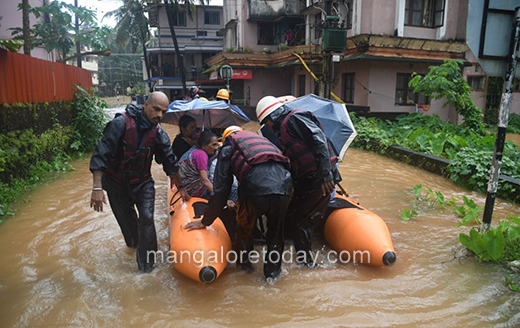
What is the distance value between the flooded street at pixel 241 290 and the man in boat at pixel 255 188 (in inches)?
17.6

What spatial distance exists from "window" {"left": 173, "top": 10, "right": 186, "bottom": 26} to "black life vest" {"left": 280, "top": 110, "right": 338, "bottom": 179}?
32.7 meters

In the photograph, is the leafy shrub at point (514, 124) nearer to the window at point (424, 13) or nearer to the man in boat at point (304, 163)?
the window at point (424, 13)

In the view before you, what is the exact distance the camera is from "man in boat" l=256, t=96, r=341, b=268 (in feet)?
12.8

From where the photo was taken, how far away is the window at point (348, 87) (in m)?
16.9

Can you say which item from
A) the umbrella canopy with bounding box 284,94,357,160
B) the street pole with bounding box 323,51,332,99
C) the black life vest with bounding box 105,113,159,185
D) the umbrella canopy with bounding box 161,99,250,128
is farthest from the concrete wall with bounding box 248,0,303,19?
the black life vest with bounding box 105,113,159,185

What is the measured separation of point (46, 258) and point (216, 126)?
11.5 feet

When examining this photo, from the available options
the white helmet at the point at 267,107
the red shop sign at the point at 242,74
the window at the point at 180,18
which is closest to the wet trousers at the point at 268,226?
the white helmet at the point at 267,107

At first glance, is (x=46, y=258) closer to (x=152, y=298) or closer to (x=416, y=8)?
(x=152, y=298)

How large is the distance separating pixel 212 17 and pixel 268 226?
33.9 metres

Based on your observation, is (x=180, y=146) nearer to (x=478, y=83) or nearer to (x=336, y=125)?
(x=336, y=125)

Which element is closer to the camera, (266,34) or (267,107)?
(267,107)

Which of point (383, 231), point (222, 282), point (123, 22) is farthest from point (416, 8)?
point (123, 22)

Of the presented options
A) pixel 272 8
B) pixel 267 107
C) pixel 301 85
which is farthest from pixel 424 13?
pixel 267 107

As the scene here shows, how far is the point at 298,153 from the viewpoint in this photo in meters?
4.07
